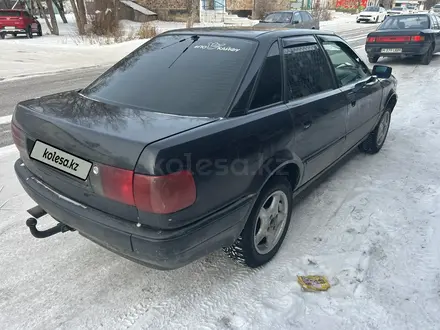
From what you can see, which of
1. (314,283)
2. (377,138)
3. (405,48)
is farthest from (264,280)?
(405,48)

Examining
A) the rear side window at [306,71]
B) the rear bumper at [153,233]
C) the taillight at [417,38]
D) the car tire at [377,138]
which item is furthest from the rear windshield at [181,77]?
the taillight at [417,38]

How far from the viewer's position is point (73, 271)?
104 inches

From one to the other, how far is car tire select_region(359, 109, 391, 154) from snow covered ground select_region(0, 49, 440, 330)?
118cm

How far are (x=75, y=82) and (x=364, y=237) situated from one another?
901 cm

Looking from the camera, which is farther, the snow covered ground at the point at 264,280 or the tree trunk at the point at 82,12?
the tree trunk at the point at 82,12

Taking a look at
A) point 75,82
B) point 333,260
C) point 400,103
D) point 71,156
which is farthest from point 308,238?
point 75,82

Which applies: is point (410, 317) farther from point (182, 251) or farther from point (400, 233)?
point (182, 251)

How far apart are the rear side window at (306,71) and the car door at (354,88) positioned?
0.21 meters

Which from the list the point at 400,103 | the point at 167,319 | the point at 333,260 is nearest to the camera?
the point at 167,319

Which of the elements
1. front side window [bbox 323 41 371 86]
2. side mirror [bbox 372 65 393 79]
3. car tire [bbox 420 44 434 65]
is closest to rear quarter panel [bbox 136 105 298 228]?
front side window [bbox 323 41 371 86]

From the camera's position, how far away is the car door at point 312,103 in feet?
9.39

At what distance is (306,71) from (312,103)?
0.30 metres

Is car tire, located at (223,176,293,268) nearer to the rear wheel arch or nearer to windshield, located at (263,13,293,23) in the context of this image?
the rear wheel arch

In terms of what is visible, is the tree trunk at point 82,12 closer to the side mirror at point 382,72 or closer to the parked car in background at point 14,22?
the parked car in background at point 14,22
